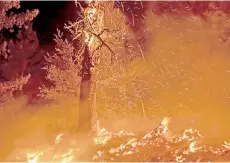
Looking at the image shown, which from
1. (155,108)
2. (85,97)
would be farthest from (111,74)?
(85,97)

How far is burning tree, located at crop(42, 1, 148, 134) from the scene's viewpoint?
425 inches

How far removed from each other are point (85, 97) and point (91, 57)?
1.33 metres

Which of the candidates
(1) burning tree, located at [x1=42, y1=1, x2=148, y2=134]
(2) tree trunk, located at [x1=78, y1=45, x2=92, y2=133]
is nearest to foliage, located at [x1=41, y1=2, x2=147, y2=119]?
(1) burning tree, located at [x1=42, y1=1, x2=148, y2=134]

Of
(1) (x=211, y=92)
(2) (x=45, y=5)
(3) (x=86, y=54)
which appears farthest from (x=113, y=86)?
(2) (x=45, y=5)

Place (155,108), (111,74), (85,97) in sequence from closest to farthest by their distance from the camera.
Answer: (85,97) → (111,74) → (155,108)

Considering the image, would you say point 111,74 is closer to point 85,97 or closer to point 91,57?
point 85,97

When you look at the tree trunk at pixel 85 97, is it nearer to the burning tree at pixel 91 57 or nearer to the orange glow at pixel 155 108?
the burning tree at pixel 91 57

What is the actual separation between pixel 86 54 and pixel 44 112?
618cm

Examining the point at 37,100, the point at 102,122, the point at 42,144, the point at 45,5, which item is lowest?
the point at 42,144

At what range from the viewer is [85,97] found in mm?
11664

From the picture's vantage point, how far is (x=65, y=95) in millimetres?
15352

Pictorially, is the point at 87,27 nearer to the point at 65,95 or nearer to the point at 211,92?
the point at 65,95

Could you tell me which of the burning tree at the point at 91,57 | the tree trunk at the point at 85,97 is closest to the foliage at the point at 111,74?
the burning tree at the point at 91,57

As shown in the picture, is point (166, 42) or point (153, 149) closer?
point (153, 149)
